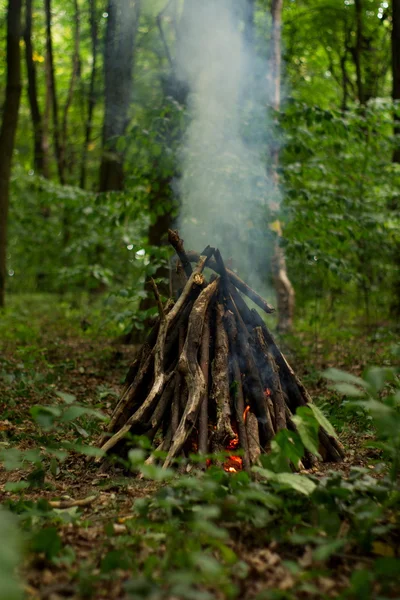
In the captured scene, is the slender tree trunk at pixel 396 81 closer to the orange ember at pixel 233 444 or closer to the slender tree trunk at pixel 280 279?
the slender tree trunk at pixel 280 279

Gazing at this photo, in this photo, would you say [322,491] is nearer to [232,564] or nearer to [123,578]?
[232,564]

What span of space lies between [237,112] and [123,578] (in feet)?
19.8

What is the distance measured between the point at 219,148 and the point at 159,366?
3898 mm

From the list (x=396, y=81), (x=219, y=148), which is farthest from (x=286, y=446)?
(x=396, y=81)

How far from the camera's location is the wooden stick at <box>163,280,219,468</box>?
3.56m

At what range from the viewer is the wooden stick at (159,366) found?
3.82m

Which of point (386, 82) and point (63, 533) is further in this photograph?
point (386, 82)

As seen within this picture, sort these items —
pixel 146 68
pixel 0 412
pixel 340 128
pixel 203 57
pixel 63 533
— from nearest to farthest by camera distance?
pixel 63 533 → pixel 0 412 → pixel 340 128 → pixel 203 57 → pixel 146 68

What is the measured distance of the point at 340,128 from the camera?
22.9ft

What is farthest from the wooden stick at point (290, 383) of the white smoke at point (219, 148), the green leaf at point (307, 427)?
the white smoke at point (219, 148)

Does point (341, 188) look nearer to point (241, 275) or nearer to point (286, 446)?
point (241, 275)

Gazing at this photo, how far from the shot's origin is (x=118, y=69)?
11578 mm

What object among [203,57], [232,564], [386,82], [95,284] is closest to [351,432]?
[232,564]

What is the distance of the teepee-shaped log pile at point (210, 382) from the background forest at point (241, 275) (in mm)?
288
